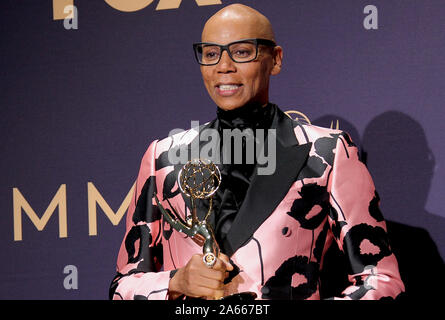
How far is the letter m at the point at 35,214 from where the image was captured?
88.6 inches

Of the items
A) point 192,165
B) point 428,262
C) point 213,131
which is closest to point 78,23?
point 213,131

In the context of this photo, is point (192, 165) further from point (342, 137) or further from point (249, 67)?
point (342, 137)

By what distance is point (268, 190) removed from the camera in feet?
5.16

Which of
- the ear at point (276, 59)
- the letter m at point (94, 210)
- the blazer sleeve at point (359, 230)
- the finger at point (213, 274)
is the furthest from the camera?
the letter m at point (94, 210)

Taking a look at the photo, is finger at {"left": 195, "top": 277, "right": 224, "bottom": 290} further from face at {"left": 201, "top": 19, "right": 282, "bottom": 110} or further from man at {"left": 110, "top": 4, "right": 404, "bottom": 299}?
face at {"left": 201, "top": 19, "right": 282, "bottom": 110}

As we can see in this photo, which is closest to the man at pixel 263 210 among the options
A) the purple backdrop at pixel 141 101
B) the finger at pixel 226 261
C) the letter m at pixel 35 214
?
the finger at pixel 226 261

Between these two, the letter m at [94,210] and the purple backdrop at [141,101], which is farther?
the letter m at [94,210]

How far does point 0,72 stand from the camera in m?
2.36

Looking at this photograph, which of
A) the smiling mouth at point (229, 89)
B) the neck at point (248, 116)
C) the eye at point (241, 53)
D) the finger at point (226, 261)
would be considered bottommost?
the finger at point (226, 261)

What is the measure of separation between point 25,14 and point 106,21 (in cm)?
33

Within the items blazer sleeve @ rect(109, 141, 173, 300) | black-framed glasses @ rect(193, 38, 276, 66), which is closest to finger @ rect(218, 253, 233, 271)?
blazer sleeve @ rect(109, 141, 173, 300)

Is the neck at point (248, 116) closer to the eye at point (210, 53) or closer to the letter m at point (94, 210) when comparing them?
the eye at point (210, 53)

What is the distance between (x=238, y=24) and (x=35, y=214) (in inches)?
44.0

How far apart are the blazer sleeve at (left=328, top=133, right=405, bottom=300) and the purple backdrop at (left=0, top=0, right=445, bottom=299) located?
406 millimetres
